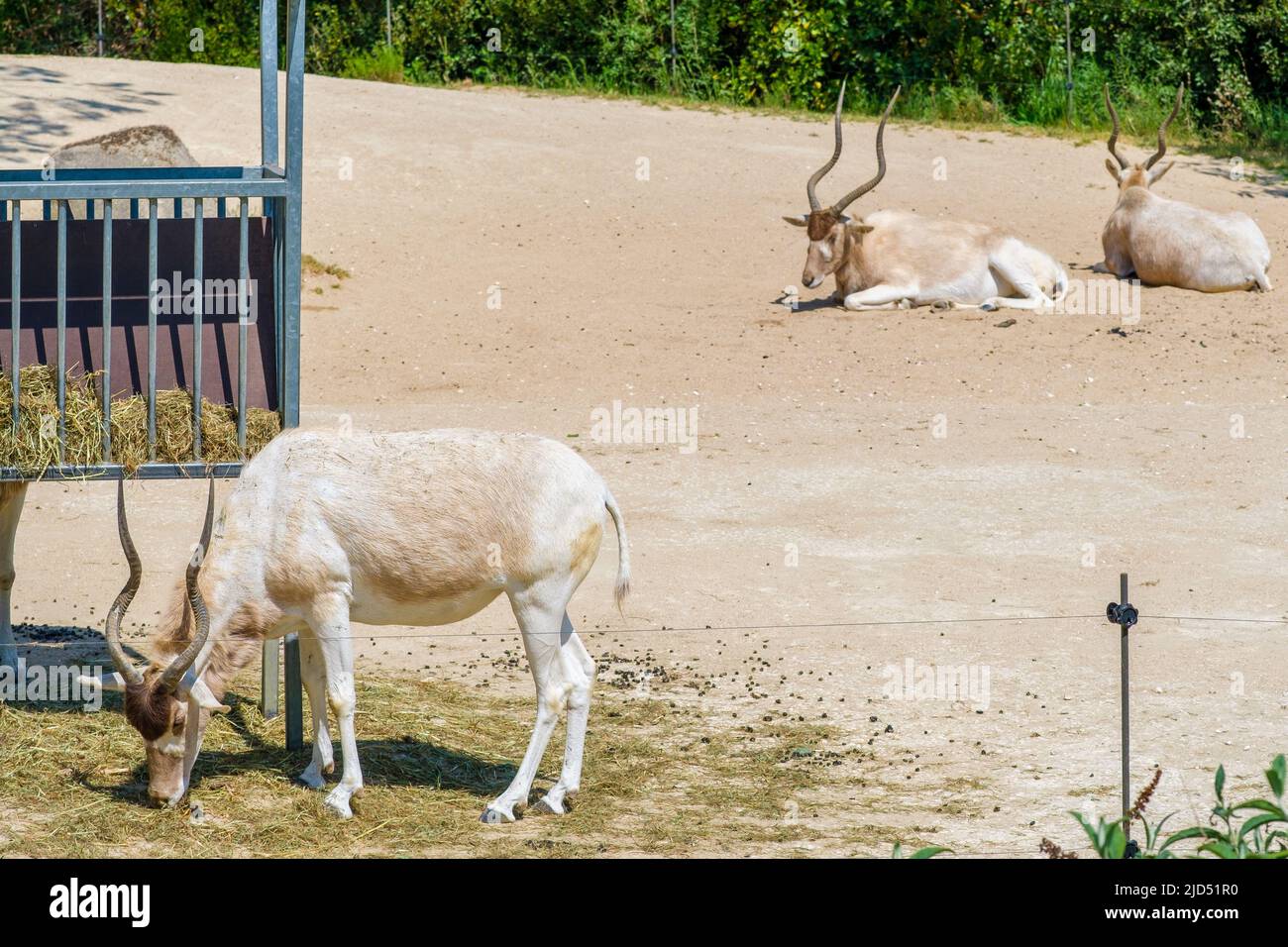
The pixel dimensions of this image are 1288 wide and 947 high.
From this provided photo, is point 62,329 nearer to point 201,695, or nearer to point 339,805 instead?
point 201,695

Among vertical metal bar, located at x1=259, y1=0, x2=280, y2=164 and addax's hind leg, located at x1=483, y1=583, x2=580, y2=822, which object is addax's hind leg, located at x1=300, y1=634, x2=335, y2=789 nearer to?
addax's hind leg, located at x1=483, y1=583, x2=580, y2=822

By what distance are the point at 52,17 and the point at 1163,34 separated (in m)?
15.5

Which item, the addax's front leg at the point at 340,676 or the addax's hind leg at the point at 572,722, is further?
the addax's hind leg at the point at 572,722

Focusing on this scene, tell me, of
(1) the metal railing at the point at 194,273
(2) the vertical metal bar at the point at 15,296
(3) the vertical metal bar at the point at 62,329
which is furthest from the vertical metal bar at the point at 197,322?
(2) the vertical metal bar at the point at 15,296

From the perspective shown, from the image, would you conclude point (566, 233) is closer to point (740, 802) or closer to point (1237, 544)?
point (1237, 544)

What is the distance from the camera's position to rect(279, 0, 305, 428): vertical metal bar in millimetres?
6227

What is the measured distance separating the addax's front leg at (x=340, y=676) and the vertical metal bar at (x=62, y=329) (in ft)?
4.10

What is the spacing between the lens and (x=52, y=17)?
2484cm

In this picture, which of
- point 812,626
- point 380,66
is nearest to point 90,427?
point 812,626

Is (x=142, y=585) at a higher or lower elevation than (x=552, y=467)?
lower

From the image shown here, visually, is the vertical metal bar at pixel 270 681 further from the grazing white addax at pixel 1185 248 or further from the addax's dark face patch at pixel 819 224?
the grazing white addax at pixel 1185 248

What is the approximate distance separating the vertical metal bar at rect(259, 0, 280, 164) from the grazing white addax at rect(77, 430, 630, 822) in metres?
1.69

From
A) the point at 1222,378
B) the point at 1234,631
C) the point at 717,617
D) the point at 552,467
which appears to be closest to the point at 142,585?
the point at 717,617

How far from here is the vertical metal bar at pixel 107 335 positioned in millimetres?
6289
